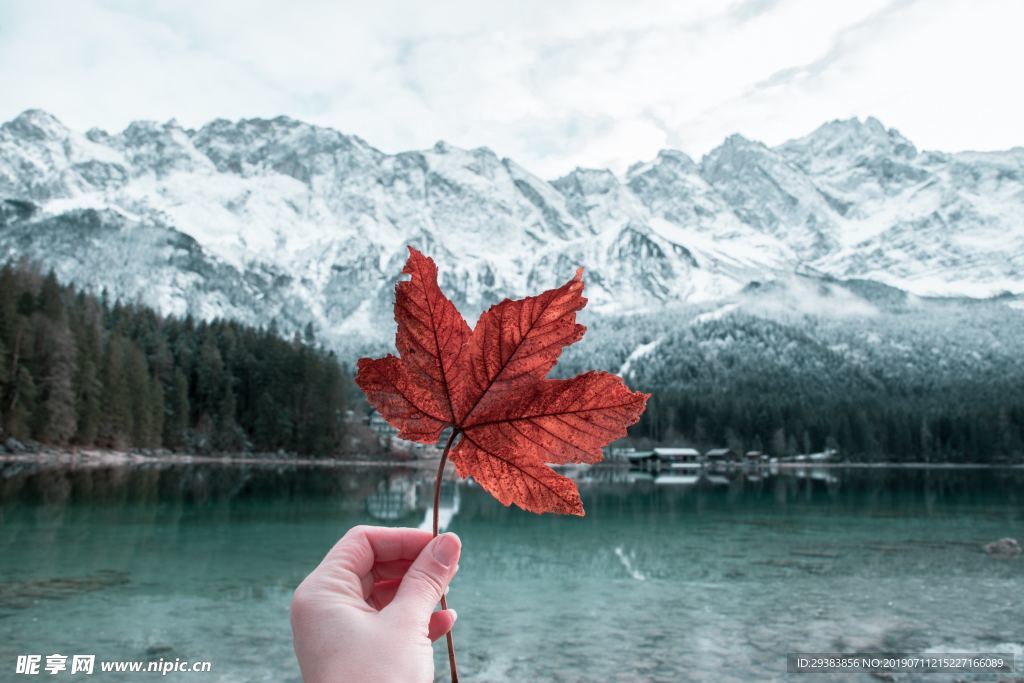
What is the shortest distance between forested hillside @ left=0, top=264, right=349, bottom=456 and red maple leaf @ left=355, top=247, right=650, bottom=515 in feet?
172

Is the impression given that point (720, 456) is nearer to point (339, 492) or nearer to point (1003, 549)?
point (339, 492)

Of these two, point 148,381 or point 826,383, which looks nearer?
point 148,381

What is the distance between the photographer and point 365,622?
3.19 feet

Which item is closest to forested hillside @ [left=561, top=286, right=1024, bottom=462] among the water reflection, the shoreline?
the shoreline

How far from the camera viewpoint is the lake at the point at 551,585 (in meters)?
10.2

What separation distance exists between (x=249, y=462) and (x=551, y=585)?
51.9 metres

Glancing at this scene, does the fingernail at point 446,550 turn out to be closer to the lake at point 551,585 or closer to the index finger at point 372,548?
the index finger at point 372,548

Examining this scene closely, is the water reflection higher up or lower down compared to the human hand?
lower down

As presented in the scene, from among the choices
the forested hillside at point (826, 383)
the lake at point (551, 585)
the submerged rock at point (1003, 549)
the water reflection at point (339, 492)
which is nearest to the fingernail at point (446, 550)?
the lake at point (551, 585)

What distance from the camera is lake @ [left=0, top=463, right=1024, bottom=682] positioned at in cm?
1016

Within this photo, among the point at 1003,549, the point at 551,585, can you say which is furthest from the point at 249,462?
the point at 1003,549

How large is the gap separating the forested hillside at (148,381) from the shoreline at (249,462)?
1.28 m

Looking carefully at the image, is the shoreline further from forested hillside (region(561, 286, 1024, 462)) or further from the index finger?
the index finger

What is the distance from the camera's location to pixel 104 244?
A: 18350cm
